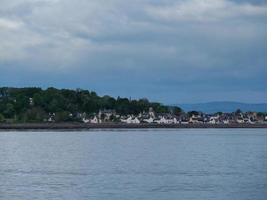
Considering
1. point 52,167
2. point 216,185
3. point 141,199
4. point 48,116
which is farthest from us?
point 48,116

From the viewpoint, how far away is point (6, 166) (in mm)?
55281

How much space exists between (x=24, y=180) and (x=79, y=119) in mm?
156868

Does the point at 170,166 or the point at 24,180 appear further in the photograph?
the point at 170,166

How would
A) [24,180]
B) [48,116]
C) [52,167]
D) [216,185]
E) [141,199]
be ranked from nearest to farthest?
[141,199]
[216,185]
[24,180]
[52,167]
[48,116]

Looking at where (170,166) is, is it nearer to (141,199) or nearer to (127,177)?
(127,177)

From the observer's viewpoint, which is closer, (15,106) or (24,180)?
(24,180)

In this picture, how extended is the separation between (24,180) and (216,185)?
1153 cm

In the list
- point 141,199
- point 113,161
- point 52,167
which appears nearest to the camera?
point 141,199

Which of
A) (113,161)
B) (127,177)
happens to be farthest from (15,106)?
(127,177)

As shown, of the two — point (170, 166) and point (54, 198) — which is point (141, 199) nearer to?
point (54, 198)

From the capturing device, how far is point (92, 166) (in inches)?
2127

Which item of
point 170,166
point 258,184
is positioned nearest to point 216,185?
point 258,184

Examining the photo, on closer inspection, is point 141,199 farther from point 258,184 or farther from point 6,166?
point 6,166

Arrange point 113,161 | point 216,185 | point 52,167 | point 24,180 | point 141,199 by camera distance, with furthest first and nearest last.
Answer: point 113,161 < point 52,167 < point 24,180 < point 216,185 < point 141,199
